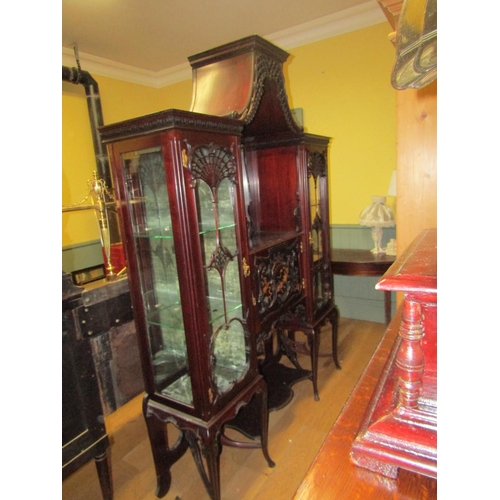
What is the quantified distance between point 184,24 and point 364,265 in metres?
2.52

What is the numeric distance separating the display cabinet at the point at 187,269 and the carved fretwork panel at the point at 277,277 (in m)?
0.28

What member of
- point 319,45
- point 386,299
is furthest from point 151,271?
point 319,45

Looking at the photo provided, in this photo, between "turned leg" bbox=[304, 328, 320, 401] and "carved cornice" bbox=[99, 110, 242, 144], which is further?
"turned leg" bbox=[304, 328, 320, 401]

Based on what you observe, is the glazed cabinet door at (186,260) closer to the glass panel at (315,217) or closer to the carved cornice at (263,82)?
the carved cornice at (263,82)

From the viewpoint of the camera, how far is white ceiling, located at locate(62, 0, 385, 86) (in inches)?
101

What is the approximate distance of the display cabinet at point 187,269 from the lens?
3.72 feet

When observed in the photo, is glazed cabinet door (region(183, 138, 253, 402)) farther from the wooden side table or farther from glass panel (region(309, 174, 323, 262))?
the wooden side table

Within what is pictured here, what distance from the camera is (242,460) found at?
1.75m

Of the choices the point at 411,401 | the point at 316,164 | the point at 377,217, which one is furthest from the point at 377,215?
the point at 411,401

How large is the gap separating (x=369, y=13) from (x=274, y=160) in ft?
5.79

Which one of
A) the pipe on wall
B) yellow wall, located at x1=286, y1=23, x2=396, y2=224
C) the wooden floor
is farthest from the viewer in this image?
the pipe on wall

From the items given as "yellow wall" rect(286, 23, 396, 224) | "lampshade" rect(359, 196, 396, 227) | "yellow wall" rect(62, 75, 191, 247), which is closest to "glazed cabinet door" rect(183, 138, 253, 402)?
"lampshade" rect(359, 196, 396, 227)
